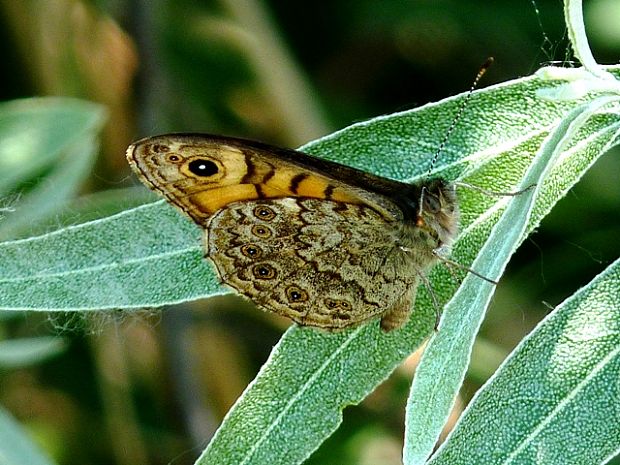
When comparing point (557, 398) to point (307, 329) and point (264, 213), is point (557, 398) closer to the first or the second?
point (307, 329)

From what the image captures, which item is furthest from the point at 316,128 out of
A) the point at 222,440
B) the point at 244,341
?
the point at 222,440

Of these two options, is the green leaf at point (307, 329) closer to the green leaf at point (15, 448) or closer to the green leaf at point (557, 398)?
the green leaf at point (557, 398)

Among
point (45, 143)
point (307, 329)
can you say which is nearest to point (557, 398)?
point (307, 329)

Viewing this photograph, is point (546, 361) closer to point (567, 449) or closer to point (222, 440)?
point (567, 449)

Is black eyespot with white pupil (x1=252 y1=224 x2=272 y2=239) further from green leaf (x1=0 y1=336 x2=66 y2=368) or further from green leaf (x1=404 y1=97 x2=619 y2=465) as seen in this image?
green leaf (x1=0 y1=336 x2=66 y2=368)

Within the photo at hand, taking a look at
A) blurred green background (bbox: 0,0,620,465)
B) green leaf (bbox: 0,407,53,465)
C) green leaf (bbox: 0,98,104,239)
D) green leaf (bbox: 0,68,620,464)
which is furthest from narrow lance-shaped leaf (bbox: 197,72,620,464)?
blurred green background (bbox: 0,0,620,465)

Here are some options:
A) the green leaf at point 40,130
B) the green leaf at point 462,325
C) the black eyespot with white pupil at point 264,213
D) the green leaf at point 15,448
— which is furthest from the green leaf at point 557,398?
the green leaf at point 40,130
